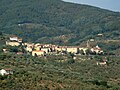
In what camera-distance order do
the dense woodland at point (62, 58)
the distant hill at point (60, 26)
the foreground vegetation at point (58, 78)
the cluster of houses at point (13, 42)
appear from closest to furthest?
the foreground vegetation at point (58, 78), the dense woodland at point (62, 58), the cluster of houses at point (13, 42), the distant hill at point (60, 26)

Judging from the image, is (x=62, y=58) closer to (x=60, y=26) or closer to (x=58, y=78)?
(x=58, y=78)

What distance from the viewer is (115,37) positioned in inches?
5714

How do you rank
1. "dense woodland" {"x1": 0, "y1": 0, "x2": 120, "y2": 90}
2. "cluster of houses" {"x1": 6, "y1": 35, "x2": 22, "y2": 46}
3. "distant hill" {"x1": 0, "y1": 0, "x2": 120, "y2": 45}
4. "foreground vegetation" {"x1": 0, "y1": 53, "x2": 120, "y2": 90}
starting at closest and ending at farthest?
"foreground vegetation" {"x1": 0, "y1": 53, "x2": 120, "y2": 90}, "dense woodland" {"x1": 0, "y1": 0, "x2": 120, "y2": 90}, "cluster of houses" {"x1": 6, "y1": 35, "x2": 22, "y2": 46}, "distant hill" {"x1": 0, "y1": 0, "x2": 120, "y2": 45}

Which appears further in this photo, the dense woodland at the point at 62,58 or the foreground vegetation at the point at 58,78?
the dense woodland at the point at 62,58

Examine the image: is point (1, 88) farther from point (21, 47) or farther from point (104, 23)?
point (104, 23)

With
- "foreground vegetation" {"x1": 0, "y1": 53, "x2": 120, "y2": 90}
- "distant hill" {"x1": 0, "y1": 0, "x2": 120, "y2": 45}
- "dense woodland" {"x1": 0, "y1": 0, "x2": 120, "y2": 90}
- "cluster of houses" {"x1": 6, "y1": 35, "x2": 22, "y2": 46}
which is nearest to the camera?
"foreground vegetation" {"x1": 0, "y1": 53, "x2": 120, "y2": 90}

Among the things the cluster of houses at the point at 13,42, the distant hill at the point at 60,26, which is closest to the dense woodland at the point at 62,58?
the distant hill at the point at 60,26

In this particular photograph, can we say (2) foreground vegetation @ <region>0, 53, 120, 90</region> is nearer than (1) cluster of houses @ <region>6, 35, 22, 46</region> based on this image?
Yes

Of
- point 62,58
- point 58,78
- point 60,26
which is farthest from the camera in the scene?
point 60,26

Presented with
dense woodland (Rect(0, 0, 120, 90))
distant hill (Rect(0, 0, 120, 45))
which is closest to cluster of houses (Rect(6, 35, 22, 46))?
dense woodland (Rect(0, 0, 120, 90))

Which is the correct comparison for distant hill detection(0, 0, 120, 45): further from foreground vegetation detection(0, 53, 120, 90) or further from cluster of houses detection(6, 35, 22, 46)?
foreground vegetation detection(0, 53, 120, 90)

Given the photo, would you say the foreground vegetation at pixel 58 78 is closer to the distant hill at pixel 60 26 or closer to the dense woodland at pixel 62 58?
the dense woodland at pixel 62 58

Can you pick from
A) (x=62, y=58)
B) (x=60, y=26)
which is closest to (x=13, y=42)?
(x=62, y=58)

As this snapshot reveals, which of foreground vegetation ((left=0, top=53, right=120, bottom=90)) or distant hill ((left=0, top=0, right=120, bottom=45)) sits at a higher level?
foreground vegetation ((left=0, top=53, right=120, bottom=90))
